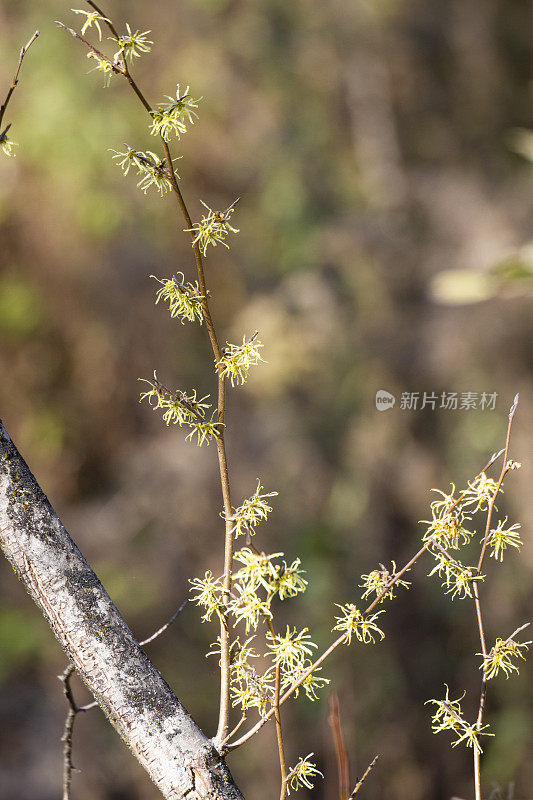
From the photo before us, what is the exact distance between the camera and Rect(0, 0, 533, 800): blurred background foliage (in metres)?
1.92

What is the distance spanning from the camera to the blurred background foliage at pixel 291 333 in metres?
1.92

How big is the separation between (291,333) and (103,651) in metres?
1.98

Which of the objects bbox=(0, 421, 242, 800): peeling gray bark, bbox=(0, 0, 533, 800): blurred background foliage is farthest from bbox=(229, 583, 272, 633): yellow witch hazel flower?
bbox=(0, 0, 533, 800): blurred background foliage

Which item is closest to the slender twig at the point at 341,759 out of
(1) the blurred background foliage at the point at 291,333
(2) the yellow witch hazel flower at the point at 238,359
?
(2) the yellow witch hazel flower at the point at 238,359

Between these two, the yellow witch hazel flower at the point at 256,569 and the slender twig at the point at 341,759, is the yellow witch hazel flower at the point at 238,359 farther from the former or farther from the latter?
the slender twig at the point at 341,759

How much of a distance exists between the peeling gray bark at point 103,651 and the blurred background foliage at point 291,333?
4.92 feet

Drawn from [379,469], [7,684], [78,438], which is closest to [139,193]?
[78,438]

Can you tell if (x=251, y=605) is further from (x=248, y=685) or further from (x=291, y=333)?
(x=291, y=333)

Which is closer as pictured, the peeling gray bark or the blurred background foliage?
the peeling gray bark

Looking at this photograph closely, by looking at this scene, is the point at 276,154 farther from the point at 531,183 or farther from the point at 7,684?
the point at 7,684

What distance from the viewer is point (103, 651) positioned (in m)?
0.44

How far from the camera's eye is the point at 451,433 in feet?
7.65

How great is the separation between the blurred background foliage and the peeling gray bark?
1499 millimetres

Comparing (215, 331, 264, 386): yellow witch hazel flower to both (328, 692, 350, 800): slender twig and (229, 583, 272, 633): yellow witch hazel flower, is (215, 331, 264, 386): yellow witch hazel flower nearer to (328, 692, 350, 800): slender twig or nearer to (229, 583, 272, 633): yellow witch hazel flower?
(229, 583, 272, 633): yellow witch hazel flower
